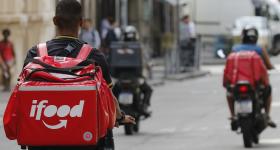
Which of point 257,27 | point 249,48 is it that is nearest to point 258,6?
point 257,27

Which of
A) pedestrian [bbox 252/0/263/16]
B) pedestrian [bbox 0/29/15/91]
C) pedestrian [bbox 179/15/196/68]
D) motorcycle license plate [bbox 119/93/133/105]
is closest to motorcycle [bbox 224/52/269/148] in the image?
motorcycle license plate [bbox 119/93/133/105]

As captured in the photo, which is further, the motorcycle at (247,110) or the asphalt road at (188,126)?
the asphalt road at (188,126)

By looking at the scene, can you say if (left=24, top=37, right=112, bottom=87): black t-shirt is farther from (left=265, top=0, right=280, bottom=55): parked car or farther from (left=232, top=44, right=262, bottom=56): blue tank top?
(left=265, top=0, right=280, bottom=55): parked car

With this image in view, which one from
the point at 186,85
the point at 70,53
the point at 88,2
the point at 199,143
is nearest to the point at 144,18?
the point at 88,2

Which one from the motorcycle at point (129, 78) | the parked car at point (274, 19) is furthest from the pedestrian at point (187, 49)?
the motorcycle at point (129, 78)

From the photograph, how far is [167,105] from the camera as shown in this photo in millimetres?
24484

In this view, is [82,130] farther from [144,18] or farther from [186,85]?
[144,18]

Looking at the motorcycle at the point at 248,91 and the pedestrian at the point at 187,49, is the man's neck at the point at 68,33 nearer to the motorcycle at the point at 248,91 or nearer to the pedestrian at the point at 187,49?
the motorcycle at the point at 248,91

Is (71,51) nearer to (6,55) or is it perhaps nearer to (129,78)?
(129,78)

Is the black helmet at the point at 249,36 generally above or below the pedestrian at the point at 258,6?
above

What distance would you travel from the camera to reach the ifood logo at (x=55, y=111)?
Result: 21.6ft

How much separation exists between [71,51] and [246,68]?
29.0 feet

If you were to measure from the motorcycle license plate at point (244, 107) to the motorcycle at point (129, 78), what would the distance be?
203 centimetres

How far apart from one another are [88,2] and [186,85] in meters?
6.40
